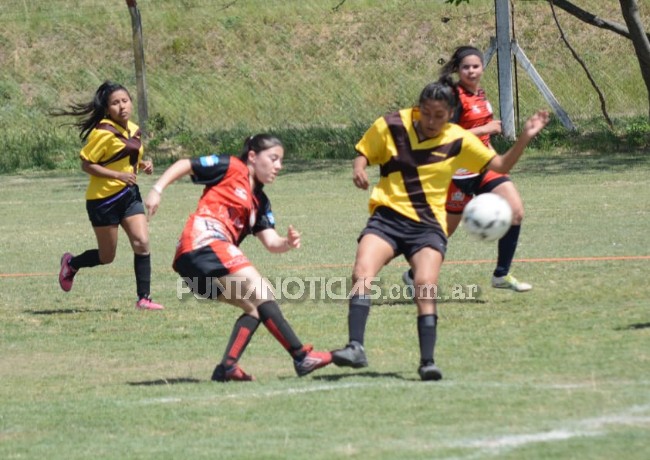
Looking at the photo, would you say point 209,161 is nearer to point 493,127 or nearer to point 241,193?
point 241,193

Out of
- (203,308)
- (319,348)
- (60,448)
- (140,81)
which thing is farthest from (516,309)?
(140,81)

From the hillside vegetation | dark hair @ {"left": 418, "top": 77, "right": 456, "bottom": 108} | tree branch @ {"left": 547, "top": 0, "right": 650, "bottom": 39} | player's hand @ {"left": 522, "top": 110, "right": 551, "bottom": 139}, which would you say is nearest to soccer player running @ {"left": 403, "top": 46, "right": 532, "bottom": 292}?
player's hand @ {"left": 522, "top": 110, "right": 551, "bottom": 139}

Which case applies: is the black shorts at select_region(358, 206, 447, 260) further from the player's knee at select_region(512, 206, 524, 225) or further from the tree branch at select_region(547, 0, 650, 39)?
the tree branch at select_region(547, 0, 650, 39)

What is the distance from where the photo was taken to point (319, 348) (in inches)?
321

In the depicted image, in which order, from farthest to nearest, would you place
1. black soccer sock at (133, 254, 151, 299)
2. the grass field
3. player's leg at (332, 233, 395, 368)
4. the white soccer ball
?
black soccer sock at (133, 254, 151, 299), the white soccer ball, player's leg at (332, 233, 395, 368), the grass field

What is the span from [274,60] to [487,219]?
951 inches

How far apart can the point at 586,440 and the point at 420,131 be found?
2668 millimetres

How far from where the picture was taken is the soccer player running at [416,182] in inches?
280

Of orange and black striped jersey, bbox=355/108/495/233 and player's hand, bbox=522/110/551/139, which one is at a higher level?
player's hand, bbox=522/110/551/139

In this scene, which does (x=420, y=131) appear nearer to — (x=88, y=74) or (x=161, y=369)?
(x=161, y=369)

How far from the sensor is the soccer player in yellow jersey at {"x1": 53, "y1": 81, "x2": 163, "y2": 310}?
1009cm

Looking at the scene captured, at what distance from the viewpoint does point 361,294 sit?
7113 mm

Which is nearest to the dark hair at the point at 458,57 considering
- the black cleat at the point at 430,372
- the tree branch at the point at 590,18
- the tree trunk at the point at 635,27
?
the black cleat at the point at 430,372

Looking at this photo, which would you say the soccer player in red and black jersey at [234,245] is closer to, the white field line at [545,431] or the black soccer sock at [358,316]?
the black soccer sock at [358,316]
